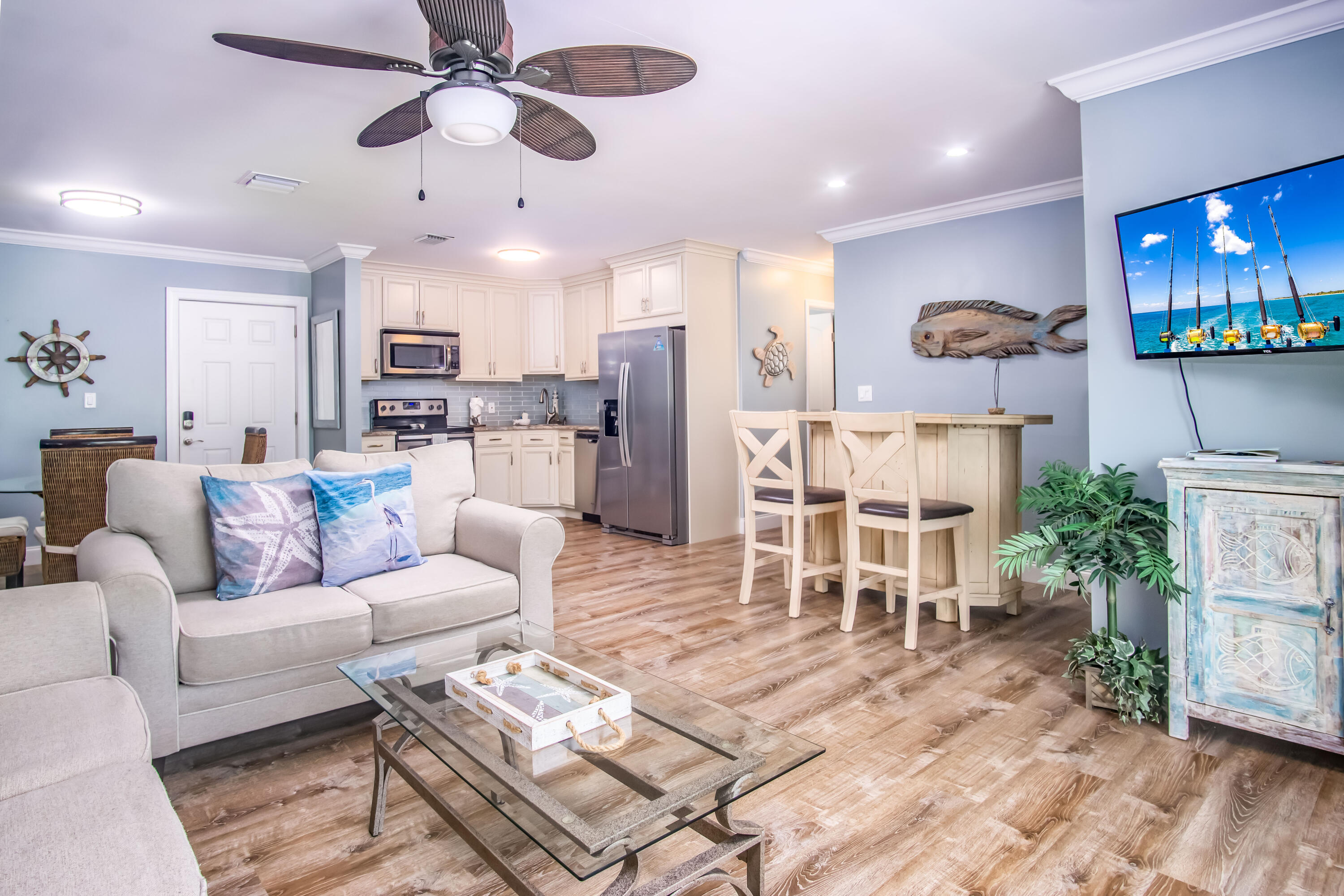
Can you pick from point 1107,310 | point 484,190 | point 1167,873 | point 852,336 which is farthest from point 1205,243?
point 484,190

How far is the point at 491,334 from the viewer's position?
6750mm

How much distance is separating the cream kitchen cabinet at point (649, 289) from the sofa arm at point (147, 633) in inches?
160

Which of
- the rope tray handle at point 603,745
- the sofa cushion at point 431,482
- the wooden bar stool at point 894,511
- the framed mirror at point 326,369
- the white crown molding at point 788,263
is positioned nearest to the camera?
the rope tray handle at point 603,745

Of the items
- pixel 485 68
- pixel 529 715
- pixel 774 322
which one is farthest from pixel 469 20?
pixel 774 322

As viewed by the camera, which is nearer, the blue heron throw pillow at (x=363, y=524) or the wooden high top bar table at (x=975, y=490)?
the blue heron throw pillow at (x=363, y=524)

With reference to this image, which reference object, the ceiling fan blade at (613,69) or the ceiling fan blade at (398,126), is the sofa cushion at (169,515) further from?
the ceiling fan blade at (613,69)

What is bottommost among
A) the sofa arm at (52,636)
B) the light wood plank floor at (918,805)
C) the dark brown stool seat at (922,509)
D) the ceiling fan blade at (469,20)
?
the light wood plank floor at (918,805)

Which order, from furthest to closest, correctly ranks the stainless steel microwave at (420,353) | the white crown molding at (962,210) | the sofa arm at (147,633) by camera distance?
the stainless steel microwave at (420,353) → the white crown molding at (962,210) → the sofa arm at (147,633)

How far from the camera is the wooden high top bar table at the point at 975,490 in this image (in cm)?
345

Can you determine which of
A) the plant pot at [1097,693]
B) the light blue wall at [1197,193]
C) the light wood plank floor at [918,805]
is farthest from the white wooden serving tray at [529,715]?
the light blue wall at [1197,193]

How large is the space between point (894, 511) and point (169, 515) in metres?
2.88

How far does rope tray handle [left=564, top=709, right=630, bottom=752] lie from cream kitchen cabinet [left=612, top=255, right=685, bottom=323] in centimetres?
429

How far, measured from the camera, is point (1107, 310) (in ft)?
8.79

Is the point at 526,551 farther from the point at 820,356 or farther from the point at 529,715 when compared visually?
the point at 820,356
